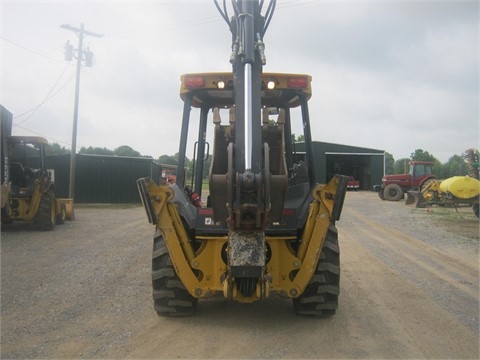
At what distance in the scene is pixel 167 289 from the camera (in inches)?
188

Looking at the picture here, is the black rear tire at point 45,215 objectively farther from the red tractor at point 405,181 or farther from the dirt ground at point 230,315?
the red tractor at point 405,181

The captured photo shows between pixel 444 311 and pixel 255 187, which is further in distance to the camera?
pixel 444 311

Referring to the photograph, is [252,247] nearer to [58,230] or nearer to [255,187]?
[255,187]

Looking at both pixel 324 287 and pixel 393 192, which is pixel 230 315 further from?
pixel 393 192

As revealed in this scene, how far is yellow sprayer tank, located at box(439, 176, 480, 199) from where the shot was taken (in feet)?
59.3

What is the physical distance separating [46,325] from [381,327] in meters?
3.43

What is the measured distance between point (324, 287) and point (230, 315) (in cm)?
109

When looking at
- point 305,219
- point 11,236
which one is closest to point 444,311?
point 305,219

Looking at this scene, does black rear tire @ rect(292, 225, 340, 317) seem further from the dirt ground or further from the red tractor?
the red tractor

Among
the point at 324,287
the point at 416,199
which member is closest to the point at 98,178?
the point at 416,199

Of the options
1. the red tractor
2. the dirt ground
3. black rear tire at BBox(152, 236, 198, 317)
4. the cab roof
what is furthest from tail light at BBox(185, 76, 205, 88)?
the red tractor

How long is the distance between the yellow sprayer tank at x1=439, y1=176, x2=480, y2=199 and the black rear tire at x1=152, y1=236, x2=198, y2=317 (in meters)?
16.4

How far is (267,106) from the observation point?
5945mm

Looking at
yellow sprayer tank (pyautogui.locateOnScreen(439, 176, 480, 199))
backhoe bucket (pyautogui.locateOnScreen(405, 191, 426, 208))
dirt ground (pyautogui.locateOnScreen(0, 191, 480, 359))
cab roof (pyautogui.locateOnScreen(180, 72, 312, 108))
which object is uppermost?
cab roof (pyautogui.locateOnScreen(180, 72, 312, 108))
